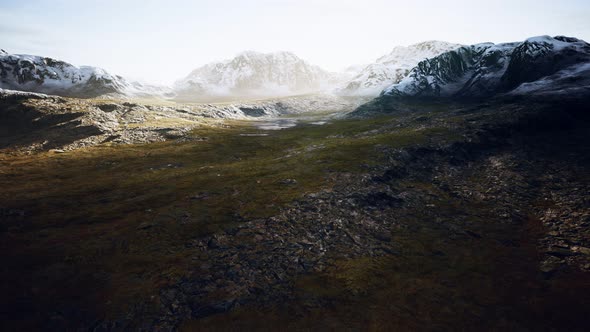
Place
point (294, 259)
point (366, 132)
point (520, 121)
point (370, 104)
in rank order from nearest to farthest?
point (294, 259), point (520, 121), point (366, 132), point (370, 104)

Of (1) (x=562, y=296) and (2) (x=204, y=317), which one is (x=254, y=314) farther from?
(1) (x=562, y=296)

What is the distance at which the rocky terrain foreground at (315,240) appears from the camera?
21.3 metres

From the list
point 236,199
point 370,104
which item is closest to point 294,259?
point 236,199

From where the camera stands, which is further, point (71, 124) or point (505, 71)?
point (505, 71)

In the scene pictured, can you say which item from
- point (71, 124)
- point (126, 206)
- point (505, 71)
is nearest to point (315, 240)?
point (126, 206)

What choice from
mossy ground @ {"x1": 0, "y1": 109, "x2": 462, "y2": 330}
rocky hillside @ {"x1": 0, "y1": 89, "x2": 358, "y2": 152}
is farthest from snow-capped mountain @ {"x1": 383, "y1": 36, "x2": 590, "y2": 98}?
rocky hillside @ {"x1": 0, "y1": 89, "x2": 358, "y2": 152}

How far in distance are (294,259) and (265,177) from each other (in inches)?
966

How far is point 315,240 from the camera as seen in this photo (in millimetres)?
30781

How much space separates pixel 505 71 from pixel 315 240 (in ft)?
525

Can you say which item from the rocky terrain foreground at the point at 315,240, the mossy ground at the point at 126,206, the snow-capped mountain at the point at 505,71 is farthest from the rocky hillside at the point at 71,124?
the snow-capped mountain at the point at 505,71

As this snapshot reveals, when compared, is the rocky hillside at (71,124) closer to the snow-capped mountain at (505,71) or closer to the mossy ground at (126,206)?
the mossy ground at (126,206)

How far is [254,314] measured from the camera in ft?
69.7

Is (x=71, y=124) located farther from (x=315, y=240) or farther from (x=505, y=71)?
(x=505, y=71)

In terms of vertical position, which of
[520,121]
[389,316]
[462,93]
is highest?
[462,93]
